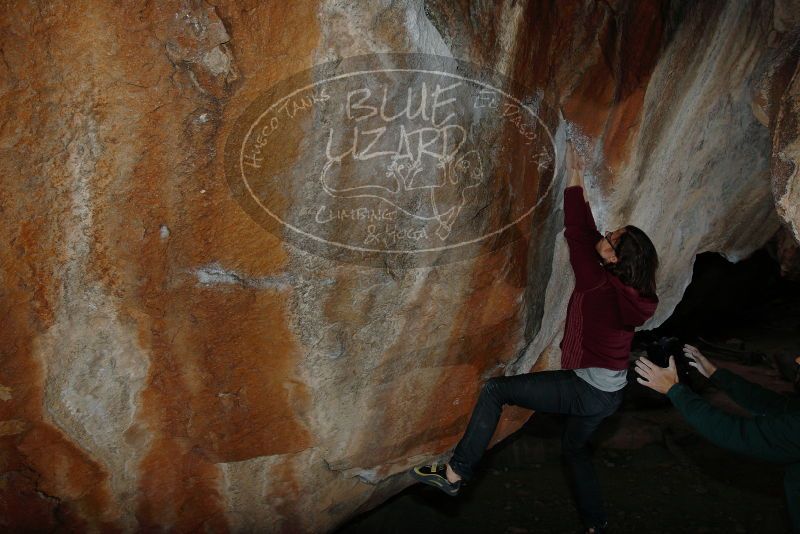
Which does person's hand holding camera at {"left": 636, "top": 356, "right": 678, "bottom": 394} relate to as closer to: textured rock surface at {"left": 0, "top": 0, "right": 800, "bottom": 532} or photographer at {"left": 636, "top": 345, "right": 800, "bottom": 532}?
photographer at {"left": 636, "top": 345, "right": 800, "bottom": 532}

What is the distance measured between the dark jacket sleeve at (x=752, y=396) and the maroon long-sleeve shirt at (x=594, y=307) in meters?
0.39

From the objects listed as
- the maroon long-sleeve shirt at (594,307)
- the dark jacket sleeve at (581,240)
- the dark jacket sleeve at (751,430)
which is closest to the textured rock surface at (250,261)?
the dark jacket sleeve at (581,240)

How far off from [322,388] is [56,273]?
1.26 m

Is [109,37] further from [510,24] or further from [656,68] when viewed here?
[656,68]

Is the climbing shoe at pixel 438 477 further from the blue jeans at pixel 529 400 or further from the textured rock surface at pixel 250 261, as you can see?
the textured rock surface at pixel 250 261

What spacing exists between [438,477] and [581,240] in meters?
1.31

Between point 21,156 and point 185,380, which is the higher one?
point 21,156

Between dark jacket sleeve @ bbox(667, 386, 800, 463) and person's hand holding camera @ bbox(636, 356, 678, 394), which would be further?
person's hand holding camera @ bbox(636, 356, 678, 394)

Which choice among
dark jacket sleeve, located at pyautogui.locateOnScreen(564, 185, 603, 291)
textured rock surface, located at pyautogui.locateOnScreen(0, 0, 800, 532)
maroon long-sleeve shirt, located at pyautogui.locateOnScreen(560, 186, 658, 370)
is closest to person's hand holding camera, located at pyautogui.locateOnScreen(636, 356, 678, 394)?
maroon long-sleeve shirt, located at pyautogui.locateOnScreen(560, 186, 658, 370)

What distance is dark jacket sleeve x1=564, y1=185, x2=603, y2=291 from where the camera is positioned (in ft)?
8.57

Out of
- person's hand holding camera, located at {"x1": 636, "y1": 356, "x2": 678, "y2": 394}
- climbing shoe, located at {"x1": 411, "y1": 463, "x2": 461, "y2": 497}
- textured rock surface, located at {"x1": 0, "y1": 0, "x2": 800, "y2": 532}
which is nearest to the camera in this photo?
textured rock surface, located at {"x1": 0, "y1": 0, "x2": 800, "y2": 532}

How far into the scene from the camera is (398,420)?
10.8ft

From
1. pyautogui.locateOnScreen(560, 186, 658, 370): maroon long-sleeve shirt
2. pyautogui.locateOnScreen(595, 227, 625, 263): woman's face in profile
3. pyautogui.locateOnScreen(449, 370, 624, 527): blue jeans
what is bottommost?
pyautogui.locateOnScreen(449, 370, 624, 527): blue jeans

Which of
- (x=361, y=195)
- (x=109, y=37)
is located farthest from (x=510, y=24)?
(x=109, y=37)
